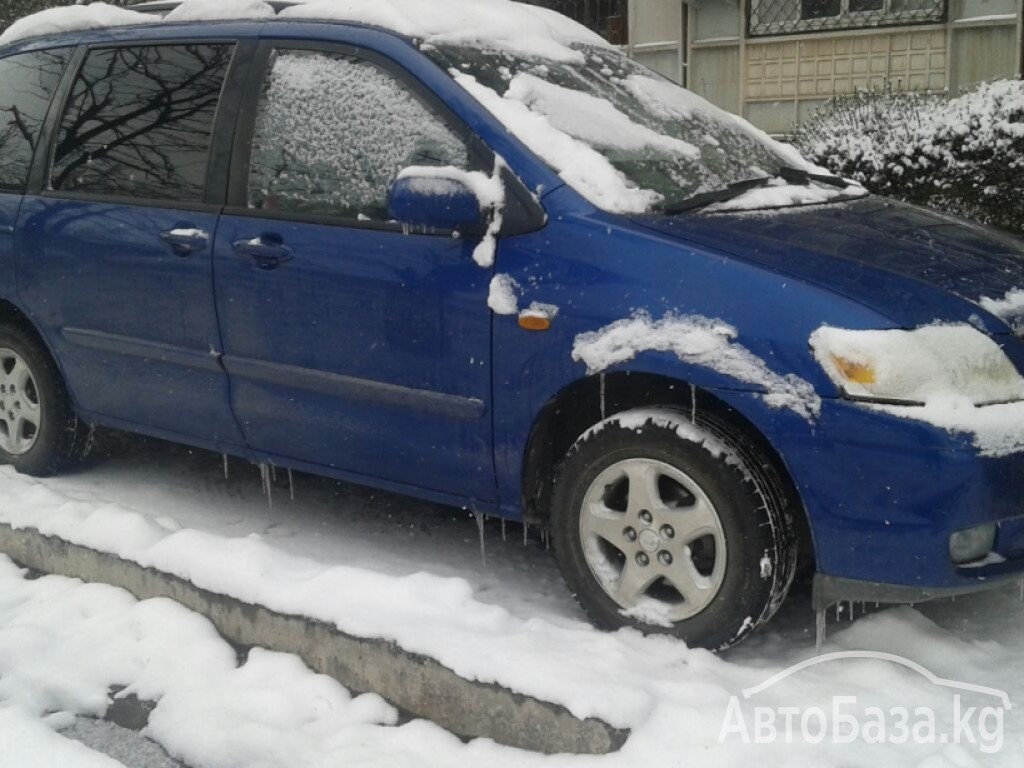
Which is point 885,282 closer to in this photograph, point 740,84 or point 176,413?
point 176,413

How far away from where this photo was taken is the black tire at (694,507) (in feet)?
9.52

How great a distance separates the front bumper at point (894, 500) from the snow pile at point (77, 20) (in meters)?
3.09

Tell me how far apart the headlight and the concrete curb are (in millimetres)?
1025

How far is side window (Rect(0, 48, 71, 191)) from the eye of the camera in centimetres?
459

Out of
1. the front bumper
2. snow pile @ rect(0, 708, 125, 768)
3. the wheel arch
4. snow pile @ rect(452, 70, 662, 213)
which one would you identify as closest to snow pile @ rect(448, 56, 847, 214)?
snow pile @ rect(452, 70, 662, 213)

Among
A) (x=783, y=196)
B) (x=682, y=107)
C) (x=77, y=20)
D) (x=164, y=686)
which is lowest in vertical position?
(x=164, y=686)

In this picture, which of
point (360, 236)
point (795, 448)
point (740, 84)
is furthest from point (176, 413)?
point (740, 84)

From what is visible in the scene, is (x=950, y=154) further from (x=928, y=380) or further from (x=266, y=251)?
(x=266, y=251)

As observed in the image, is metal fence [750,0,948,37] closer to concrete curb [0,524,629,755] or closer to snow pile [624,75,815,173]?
snow pile [624,75,815,173]

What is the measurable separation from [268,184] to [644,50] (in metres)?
11.6

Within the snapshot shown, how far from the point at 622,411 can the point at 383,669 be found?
3.19 ft

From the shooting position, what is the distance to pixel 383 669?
3053 mm

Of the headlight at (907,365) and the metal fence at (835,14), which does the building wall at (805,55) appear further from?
the headlight at (907,365)

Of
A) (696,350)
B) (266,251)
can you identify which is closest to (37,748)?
(266,251)
